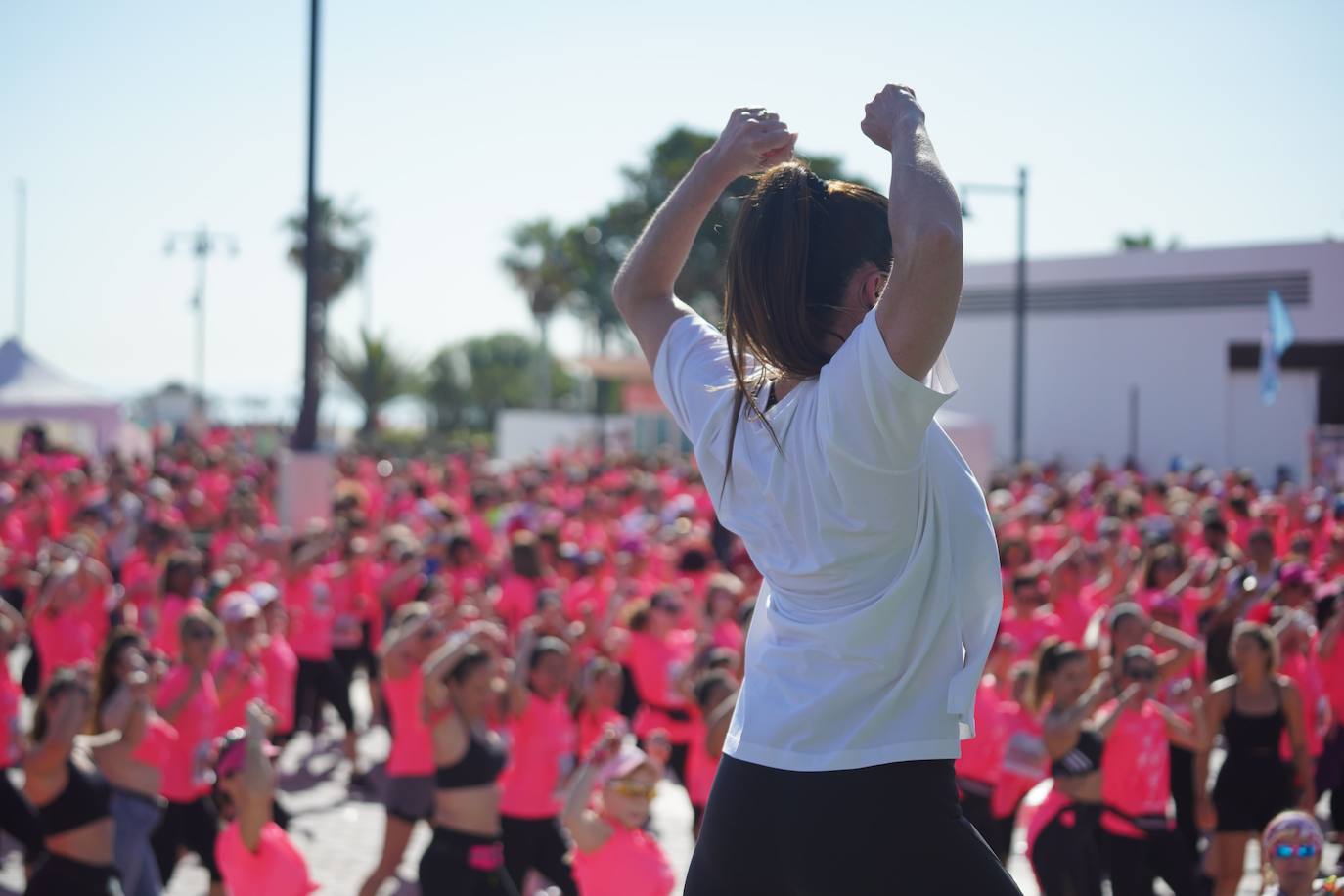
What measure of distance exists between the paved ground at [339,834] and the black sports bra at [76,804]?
66.7 inches

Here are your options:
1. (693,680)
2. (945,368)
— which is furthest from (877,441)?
(693,680)

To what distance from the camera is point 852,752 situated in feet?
5.51

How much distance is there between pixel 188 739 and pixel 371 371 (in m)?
41.5

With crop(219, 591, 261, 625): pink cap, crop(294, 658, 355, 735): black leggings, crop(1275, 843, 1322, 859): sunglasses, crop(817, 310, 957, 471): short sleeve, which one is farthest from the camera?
crop(294, 658, 355, 735): black leggings

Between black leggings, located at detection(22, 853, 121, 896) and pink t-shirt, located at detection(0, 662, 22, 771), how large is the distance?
146cm

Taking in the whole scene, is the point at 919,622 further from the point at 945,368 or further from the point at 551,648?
the point at 551,648

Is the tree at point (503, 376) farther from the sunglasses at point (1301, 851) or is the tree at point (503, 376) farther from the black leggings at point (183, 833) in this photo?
the sunglasses at point (1301, 851)

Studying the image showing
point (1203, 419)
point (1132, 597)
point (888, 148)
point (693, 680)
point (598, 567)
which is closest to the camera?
point (888, 148)

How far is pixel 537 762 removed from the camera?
21.1ft

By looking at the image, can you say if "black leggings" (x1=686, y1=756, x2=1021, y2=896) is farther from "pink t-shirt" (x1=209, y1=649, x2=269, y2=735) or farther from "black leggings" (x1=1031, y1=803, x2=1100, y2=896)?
"pink t-shirt" (x1=209, y1=649, x2=269, y2=735)

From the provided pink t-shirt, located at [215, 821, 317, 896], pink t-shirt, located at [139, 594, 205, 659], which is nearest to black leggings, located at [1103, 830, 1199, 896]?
pink t-shirt, located at [215, 821, 317, 896]

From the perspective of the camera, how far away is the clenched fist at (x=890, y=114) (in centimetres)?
174

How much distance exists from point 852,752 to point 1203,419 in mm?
33468

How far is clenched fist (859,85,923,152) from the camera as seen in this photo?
1.74 m
